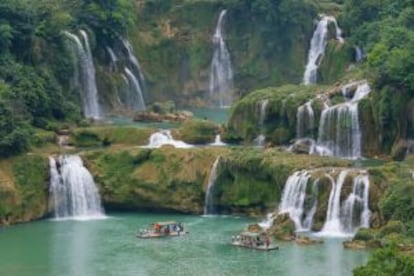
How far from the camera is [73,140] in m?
62.8

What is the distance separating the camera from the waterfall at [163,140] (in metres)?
62.9

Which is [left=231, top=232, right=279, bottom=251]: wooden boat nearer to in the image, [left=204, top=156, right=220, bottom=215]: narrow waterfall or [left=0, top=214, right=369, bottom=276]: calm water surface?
[left=0, top=214, right=369, bottom=276]: calm water surface

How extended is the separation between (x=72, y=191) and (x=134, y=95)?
77.5ft

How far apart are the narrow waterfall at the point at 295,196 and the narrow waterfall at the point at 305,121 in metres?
8.71

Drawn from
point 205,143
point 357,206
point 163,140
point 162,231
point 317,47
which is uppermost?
point 317,47

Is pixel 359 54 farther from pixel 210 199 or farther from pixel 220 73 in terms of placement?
pixel 210 199

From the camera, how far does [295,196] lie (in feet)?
176

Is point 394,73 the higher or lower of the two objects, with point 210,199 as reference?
higher

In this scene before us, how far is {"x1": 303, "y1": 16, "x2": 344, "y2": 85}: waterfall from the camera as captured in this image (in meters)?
84.1

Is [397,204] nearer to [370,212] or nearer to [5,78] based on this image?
[370,212]

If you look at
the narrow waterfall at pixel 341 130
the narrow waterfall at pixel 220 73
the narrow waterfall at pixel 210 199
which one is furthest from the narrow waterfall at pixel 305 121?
the narrow waterfall at pixel 220 73

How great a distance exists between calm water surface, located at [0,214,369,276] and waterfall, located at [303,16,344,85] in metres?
30.5

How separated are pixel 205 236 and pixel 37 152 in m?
11.0

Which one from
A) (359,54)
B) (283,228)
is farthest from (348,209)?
(359,54)
